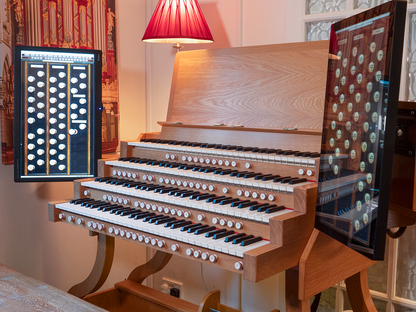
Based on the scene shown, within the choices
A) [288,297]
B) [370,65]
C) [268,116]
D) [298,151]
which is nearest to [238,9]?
[268,116]

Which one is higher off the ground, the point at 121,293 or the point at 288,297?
the point at 288,297

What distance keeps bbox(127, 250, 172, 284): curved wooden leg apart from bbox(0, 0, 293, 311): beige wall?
0.56m

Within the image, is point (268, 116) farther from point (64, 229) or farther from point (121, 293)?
point (64, 229)

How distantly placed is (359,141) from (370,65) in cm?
24

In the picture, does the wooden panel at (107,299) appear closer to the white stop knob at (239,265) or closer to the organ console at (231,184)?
the organ console at (231,184)

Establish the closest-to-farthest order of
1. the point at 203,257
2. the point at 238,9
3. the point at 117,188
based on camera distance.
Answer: the point at 203,257, the point at 117,188, the point at 238,9

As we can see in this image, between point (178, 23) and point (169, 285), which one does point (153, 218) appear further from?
point (169, 285)

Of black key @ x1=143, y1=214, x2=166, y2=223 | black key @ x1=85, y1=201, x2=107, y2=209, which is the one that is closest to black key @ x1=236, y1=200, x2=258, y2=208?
black key @ x1=143, y1=214, x2=166, y2=223

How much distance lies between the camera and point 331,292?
270 centimetres

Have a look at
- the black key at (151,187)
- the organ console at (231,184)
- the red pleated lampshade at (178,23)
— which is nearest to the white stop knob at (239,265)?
the organ console at (231,184)

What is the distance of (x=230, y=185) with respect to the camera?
1.95m

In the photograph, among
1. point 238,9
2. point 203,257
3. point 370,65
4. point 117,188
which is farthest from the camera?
point 238,9

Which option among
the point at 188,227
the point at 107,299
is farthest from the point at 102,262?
the point at 188,227

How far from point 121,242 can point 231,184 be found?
5.96 ft
